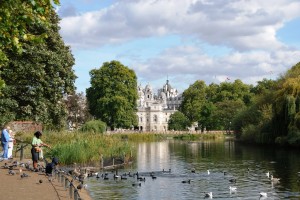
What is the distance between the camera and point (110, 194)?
22438 millimetres

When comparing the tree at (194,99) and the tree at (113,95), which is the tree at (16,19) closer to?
the tree at (113,95)

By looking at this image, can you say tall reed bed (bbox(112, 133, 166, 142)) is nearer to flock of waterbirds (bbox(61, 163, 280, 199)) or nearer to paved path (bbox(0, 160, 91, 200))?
flock of waterbirds (bbox(61, 163, 280, 199))

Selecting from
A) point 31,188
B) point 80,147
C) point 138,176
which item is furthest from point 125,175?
point 31,188

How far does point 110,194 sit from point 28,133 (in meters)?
21.4

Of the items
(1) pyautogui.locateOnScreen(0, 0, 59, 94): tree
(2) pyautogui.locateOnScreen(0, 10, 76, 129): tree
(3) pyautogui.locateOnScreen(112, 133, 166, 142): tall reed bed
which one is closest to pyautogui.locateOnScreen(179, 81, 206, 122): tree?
(3) pyautogui.locateOnScreen(112, 133, 166, 142): tall reed bed

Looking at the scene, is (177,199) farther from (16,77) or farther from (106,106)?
(106,106)

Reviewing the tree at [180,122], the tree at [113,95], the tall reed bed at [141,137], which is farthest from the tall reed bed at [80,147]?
the tree at [180,122]

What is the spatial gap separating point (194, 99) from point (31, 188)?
408 ft

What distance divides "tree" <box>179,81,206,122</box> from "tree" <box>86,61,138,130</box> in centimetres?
4064

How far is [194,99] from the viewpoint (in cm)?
14100

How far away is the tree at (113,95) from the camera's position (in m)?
93.3

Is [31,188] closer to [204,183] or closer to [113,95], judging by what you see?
[204,183]

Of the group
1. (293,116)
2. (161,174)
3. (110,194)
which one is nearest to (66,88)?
(161,174)

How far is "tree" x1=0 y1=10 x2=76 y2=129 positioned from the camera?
30250 millimetres
